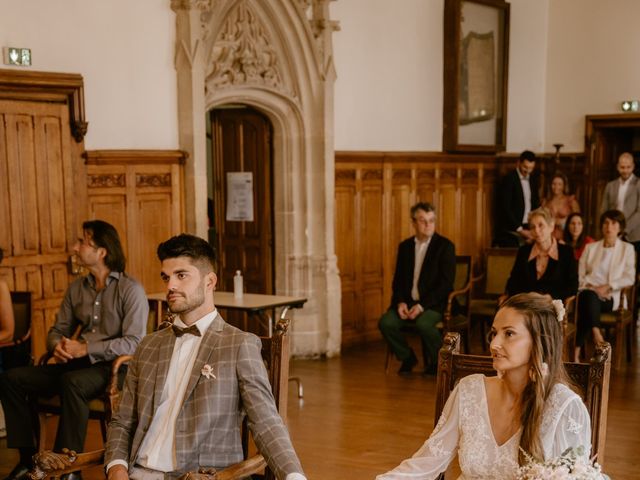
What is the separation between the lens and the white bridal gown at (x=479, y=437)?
104 inches

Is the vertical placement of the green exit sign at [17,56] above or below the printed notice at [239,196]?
above

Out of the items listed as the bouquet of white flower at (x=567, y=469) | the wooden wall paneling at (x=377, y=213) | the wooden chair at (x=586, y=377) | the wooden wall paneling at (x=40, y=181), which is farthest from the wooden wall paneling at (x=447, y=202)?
the bouquet of white flower at (x=567, y=469)

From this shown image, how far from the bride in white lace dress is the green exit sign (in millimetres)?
4737

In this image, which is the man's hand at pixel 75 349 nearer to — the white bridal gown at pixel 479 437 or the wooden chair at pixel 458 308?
the white bridal gown at pixel 479 437

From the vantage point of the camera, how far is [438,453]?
110 inches

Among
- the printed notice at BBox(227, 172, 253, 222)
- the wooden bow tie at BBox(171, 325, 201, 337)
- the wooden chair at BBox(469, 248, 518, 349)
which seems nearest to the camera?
the wooden bow tie at BBox(171, 325, 201, 337)

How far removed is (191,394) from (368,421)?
3441 mm

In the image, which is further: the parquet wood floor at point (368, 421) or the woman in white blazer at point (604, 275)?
the woman in white blazer at point (604, 275)

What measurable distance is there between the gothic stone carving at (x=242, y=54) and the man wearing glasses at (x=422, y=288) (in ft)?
6.56

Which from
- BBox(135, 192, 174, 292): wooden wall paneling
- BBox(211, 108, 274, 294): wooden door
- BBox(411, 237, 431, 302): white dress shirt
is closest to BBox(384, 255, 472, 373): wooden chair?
BBox(411, 237, 431, 302): white dress shirt

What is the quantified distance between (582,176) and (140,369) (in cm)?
927

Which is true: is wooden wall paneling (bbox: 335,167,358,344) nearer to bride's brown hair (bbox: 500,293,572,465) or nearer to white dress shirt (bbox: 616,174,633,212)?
white dress shirt (bbox: 616,174,633,212)

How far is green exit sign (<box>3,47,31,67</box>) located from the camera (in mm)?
6238

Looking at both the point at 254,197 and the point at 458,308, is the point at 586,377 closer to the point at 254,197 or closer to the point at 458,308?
the point at 458,308
